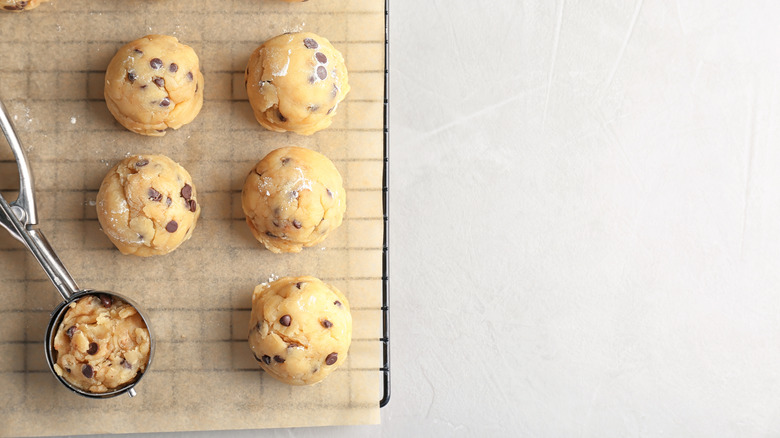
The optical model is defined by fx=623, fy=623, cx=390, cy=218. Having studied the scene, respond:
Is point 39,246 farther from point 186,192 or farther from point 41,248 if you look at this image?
point 186,192

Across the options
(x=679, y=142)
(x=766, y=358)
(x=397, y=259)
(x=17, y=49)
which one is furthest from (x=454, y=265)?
(x=17, y=49)

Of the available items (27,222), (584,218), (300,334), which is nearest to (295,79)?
(300,334)

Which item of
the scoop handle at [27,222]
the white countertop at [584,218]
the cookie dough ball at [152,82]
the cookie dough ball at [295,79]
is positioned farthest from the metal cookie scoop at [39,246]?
the white countertop at [584,218]

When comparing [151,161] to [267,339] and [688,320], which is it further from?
[688,320]

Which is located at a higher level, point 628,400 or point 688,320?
point 688,320

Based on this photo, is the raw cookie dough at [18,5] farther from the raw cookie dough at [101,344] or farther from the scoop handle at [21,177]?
the raw cookie dough at [101,344]

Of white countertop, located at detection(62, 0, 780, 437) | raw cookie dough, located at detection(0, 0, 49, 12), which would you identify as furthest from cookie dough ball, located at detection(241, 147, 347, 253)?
raw cookie dough, located at detection(0, 0, 49, 12)
